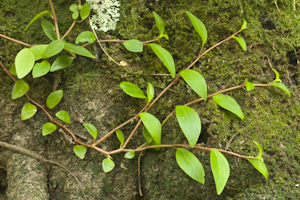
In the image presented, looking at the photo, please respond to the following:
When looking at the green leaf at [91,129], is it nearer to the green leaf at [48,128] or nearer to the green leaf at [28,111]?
the green leaf at [48,128]

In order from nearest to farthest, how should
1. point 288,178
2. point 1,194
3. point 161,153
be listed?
1. point 288,178
2. point 161,153
3. point 1,194

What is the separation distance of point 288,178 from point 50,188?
1202mm

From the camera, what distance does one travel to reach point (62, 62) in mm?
1184

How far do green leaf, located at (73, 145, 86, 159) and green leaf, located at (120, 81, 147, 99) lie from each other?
371 millimetres

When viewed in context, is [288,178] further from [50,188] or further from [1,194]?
[1,194]

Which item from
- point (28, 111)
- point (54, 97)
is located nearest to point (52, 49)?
point (54, 97)

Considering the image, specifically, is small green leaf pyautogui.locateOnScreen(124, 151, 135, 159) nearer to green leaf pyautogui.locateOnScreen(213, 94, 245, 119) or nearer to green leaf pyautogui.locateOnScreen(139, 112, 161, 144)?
green leaf pyautogui.locateOnScreen(139, 112, 161, 144)

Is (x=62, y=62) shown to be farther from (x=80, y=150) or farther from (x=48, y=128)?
(x=80, y=150)

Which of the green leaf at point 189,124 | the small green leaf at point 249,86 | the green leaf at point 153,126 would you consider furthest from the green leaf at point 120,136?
the small green leaf at point 249,86

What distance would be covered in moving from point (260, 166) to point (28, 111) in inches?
45.6

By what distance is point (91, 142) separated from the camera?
4.14ft

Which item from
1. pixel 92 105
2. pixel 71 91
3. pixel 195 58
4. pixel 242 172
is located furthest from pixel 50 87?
pixel 242 172

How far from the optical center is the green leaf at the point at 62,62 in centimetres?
116

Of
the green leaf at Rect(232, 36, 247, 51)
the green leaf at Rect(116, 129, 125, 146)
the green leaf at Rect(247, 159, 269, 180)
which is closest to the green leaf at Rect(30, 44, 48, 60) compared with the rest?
the green leaf at Rect(116, 129, 125, 146)
